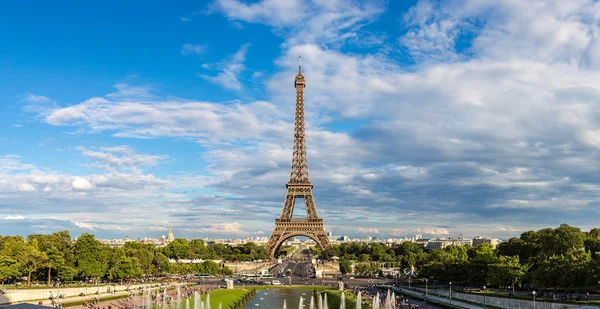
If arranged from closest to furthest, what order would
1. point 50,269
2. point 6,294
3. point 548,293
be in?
point 6,294 → point 548,293 → point 50,269

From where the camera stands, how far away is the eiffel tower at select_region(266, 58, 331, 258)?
391ft

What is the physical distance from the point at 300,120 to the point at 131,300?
241 ft

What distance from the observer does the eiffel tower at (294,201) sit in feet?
391

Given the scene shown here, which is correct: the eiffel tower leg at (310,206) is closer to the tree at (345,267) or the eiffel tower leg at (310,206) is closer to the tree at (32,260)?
the tree at (345,267)

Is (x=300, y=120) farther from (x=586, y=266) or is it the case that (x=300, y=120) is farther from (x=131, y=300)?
(x=586, y=266)

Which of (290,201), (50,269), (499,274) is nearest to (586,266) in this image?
(499,274)

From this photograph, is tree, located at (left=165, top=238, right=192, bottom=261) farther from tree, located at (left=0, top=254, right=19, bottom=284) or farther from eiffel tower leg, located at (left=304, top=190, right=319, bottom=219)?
tree, located at (left=0, top=254, right=19, bottom=284)

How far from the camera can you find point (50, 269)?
63844 millimetres

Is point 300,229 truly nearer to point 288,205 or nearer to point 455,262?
point 288,205

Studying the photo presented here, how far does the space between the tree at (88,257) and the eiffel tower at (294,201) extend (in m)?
52.8

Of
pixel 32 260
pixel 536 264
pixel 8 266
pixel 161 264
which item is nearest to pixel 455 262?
pixel 536 264

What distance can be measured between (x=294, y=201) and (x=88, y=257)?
58962mm

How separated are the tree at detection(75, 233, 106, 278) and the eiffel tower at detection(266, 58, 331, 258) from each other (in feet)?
173

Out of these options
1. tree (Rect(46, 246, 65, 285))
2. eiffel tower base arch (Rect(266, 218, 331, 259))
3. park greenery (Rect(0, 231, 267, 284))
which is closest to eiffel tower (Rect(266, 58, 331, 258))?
eiffel tower base arch (Rect(266, 218, 331, 259))
